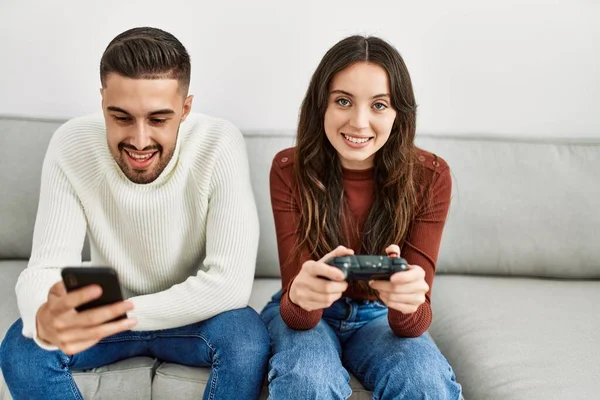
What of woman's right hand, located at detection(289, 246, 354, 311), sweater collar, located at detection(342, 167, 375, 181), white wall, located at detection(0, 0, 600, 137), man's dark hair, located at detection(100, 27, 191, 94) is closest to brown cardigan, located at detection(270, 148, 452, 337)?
sweater collar, located at detection(342, 167, 375, 181)

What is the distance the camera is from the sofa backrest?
1.84 metres

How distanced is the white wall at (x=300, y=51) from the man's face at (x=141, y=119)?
61cm

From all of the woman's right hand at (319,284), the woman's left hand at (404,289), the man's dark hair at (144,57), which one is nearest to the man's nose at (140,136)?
the man's dark hair at (144,57)

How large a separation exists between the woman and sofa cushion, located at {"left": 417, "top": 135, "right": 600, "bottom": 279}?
1.32ft

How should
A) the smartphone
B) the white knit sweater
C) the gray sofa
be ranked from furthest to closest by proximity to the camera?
the gray sofa
the white knit sweater
the smartphone

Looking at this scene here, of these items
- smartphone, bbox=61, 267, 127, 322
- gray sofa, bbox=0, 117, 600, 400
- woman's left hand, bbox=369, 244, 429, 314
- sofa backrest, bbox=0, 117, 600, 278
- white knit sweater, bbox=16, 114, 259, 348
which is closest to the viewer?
smartphone, bbox=61, 267, 127, 322

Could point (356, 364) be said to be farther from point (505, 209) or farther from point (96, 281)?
point (505, 209)

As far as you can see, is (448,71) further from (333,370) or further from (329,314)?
(333,370)

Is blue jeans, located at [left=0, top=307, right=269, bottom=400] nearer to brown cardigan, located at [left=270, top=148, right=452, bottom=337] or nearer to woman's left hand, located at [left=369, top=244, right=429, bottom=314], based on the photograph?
brown cardigan, located at [left=270, top=148, right=452, bottom=337]

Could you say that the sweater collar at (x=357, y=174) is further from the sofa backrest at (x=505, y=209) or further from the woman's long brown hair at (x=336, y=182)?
the sofa backrest at (x=505, y=209)

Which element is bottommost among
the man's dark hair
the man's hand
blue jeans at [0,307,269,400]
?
blue jeans at [0,307,269,400]

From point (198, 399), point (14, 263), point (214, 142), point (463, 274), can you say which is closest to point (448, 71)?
point (463, 274)

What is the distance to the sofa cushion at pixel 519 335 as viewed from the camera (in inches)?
53.0

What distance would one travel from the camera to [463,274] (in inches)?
74.9
